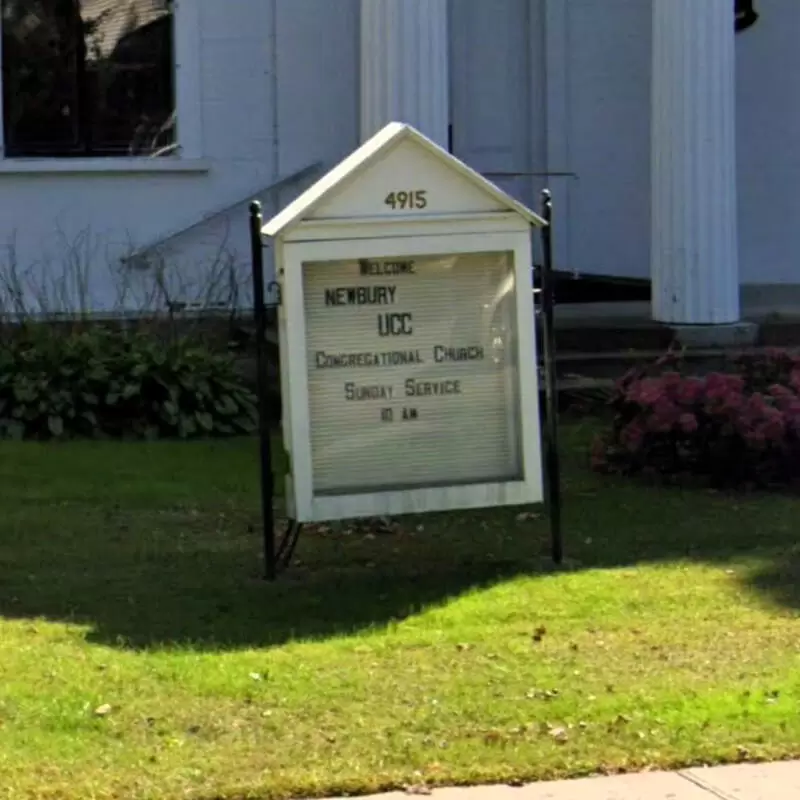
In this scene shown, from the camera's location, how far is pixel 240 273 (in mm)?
12664

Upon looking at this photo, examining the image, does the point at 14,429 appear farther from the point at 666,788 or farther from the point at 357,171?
the point at 666,788

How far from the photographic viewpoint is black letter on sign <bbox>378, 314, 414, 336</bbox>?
7344mm

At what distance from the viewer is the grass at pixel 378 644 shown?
5.29 meters

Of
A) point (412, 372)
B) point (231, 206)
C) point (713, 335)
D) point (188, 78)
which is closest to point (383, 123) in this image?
point (231, 206)

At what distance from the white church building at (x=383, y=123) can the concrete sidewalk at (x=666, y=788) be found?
6.89 metres

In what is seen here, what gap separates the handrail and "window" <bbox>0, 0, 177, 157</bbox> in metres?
0.58

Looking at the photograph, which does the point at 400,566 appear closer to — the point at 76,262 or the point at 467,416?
the point at 467,416

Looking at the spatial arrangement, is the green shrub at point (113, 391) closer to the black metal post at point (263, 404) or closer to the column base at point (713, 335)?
the column base at point (713, 335)

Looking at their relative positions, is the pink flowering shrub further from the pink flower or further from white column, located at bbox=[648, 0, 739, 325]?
white column, located at bbox=[648, 0, 739, 325]

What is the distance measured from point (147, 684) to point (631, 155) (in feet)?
29.1

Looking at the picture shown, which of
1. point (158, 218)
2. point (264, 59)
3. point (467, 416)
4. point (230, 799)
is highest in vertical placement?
point (264, 59)

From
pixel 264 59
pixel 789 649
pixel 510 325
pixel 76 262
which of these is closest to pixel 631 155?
pixel 264 59

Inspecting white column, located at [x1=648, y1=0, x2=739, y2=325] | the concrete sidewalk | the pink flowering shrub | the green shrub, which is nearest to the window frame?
the green shrub

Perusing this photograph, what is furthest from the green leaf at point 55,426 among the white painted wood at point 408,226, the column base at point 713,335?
the column base at point 713,335
